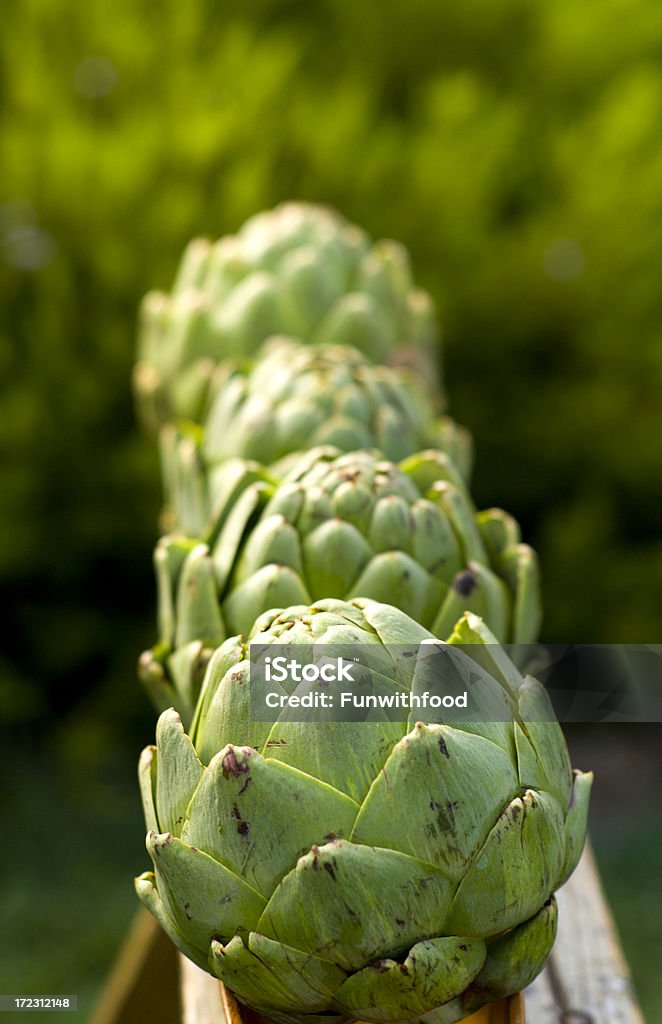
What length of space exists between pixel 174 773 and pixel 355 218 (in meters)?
0.96

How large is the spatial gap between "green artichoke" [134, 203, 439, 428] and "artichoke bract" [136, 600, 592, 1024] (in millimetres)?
499

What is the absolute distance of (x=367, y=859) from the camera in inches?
15.8

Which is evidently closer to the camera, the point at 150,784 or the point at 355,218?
the point at 150,784

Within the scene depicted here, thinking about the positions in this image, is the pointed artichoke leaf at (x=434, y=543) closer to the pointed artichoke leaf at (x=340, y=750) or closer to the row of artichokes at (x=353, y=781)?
the row of artichokes at (x=353, y=781)

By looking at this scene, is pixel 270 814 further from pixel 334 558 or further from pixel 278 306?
pixel 278 306

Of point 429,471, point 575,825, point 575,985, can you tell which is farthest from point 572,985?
point 429,471

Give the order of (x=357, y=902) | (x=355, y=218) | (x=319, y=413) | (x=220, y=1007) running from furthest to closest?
1. (x=355, y=218)
2. (x=319, y=413)
3. (x=220, y=1007)
4. (x=357, y=902)

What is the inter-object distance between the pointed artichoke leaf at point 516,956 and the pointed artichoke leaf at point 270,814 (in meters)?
0.08

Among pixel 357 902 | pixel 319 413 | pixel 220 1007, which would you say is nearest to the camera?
pixel 357 902

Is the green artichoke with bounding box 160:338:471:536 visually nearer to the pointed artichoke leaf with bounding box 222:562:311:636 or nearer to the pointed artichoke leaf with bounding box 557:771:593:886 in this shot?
the pointed artichoke leaf with bounding box 222:562:311:636

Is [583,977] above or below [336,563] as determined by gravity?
below

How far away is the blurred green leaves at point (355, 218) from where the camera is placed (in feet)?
4.02

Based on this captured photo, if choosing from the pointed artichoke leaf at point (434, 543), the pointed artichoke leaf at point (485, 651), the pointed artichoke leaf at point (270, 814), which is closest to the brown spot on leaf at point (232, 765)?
the pointed artichoke leaf at point (270, 814)

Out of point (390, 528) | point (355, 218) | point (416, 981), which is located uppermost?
point (355, 218)
